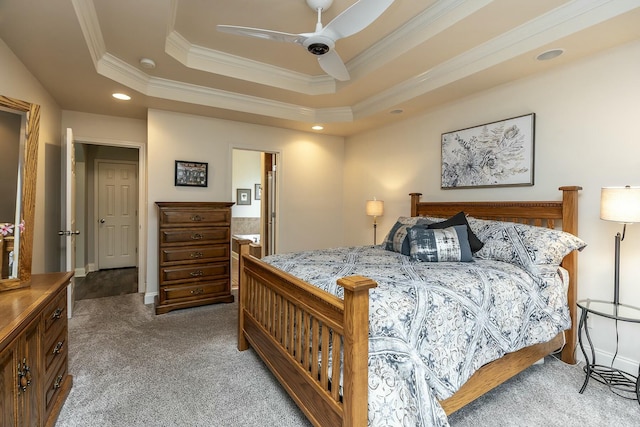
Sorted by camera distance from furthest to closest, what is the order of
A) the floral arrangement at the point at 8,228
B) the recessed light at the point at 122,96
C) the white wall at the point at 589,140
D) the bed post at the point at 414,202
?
1. the bed post at the point at 414,202
2. the recessed light at the point at 122,96
3. the white wall at the point at 589,140
4. the floral arrangement at the point at 8,228

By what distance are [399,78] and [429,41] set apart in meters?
0.71

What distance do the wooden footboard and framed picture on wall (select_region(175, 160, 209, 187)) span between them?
2034 mm

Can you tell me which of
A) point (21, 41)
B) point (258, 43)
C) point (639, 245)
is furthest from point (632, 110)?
point (21, 41)

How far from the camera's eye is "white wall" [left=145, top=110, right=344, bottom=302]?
12.3 ft

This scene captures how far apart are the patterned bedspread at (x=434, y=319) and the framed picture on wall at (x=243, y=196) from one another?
17.6 feet

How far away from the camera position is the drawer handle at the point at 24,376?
1.26m

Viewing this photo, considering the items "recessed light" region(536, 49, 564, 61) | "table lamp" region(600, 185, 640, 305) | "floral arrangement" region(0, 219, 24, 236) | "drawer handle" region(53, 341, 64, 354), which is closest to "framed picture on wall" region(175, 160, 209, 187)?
"floral arrangement" region(0, 219, 24, 236)

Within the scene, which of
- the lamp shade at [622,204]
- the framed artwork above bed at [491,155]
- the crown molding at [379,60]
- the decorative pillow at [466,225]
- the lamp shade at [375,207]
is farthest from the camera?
the lamp shade at [375,207]

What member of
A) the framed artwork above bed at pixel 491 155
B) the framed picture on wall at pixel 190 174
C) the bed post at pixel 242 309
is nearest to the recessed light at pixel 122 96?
the framed picture on wall at pixel 190 174

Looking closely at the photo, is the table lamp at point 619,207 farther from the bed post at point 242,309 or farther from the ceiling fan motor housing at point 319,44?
the bed post at point 242,309

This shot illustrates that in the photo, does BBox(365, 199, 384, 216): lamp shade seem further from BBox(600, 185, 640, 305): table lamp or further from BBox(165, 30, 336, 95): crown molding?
BBox(600, 185, 640, 305): table lamp

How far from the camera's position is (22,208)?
5.50 feet

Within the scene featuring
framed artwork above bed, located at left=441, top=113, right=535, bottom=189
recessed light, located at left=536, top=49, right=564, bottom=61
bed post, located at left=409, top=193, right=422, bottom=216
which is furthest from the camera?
bed post, located at left=409, top=193, right=422, bottom=216

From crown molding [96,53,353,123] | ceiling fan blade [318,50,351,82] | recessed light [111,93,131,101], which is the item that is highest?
crown molding [96,53,353,123]
